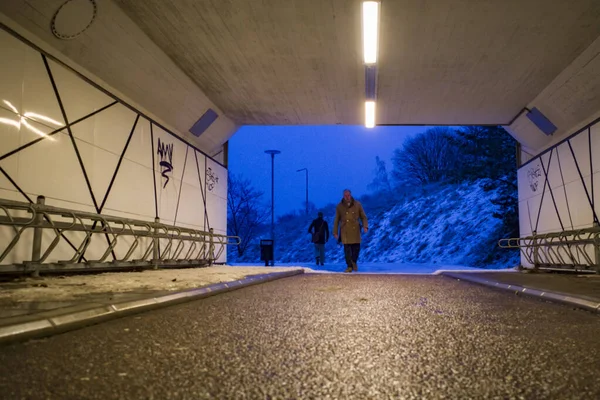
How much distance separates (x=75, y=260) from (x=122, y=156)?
2.33 metres

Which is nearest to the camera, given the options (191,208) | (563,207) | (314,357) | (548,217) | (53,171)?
(314,357)

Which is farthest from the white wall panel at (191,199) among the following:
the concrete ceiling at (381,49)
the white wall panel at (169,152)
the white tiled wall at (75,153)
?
the concrete ceiling at (381,49)

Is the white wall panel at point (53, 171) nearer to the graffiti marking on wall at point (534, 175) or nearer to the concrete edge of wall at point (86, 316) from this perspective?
the concrete edge of wall at point (86, 316)

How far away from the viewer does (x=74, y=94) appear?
7219 millimetres

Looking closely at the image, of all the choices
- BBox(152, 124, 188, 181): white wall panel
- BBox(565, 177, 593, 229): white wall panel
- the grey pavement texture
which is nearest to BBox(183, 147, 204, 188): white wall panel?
BBox(152, 124, 188, 181): white wall panel

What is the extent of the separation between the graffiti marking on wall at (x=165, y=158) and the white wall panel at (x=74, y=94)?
7.74 ft

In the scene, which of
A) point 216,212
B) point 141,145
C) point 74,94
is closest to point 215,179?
point 216,212

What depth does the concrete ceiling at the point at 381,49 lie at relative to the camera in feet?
24.7

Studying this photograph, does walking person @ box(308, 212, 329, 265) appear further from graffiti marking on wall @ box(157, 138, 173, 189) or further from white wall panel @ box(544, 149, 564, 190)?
white wall panel @ box(544, 149, 564, 190)

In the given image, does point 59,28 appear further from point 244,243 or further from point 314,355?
point 244,243

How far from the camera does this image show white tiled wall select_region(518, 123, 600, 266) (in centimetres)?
961

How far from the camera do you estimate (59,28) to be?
21.4 feet

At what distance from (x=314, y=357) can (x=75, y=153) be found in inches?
250

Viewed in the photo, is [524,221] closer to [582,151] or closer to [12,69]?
[582,151]
